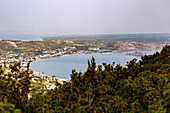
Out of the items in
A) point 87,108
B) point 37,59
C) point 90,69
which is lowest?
point 37,59

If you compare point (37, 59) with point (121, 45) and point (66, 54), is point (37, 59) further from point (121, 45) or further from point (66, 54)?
point (121, 45)

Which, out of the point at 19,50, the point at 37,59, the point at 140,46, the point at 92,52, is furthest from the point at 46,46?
the point at 140,46

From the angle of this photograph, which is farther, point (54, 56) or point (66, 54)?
point (66, 54)

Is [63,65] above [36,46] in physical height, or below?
below

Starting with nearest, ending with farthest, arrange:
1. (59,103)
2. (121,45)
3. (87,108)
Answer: (87,108) < (59,103) < (121,45)

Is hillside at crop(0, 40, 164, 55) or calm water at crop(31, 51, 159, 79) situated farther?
hillside at crop(0, 40, 164, 55)

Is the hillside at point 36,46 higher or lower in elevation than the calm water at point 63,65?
higher

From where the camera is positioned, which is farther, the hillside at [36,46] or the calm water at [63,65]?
the hillside at [36,46]

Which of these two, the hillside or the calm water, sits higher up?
the hillside

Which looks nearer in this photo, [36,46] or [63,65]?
[63,65]

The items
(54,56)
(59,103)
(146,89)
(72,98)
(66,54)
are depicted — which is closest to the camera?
(146,89)

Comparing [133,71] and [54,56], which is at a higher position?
[133,71]
